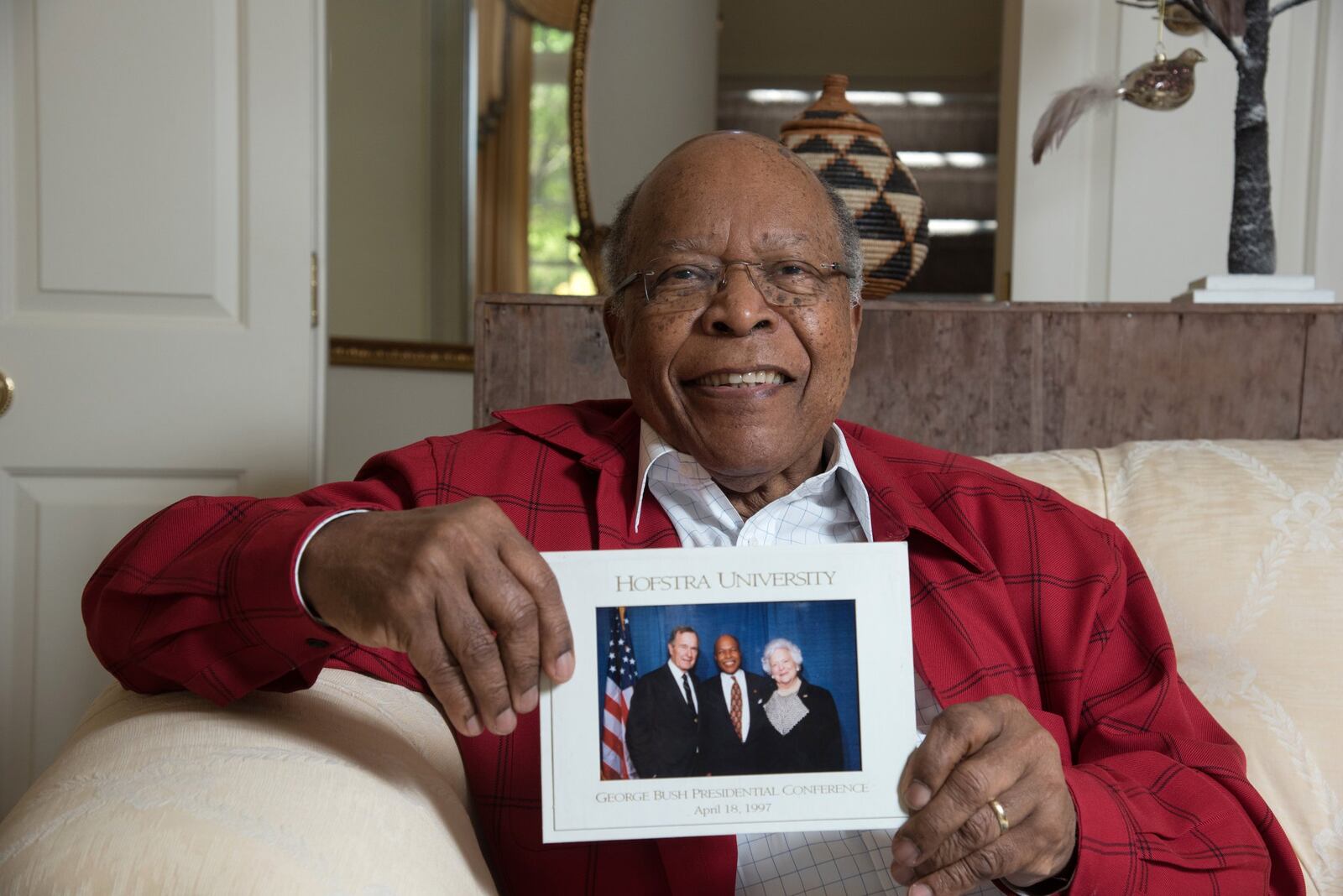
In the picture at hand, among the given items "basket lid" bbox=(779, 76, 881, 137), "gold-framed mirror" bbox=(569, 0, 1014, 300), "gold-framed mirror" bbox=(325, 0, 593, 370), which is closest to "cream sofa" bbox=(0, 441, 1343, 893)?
"basket lid" bbox=(779, 76, 881, 137)

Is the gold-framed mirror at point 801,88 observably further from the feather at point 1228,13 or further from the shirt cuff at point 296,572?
the shirt cuff at point 296,572

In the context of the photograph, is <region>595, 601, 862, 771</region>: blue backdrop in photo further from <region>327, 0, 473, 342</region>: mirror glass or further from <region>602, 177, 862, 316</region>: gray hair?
<region>327, 0, 473, 342</region>: mirror glass

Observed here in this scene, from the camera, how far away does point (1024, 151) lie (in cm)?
271

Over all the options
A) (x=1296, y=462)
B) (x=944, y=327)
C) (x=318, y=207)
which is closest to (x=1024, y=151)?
(x=944, y=327)

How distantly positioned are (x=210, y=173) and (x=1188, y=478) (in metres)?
1.69

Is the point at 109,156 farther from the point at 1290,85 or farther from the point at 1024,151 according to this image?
the point at 1290,85

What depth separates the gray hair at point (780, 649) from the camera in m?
0.94

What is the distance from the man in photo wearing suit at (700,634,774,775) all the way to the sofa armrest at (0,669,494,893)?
0.22 meters

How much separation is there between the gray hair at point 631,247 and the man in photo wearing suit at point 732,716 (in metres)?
0.58

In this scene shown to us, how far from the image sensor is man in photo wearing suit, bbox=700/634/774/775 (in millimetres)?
925

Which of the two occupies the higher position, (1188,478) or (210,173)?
(210,173)

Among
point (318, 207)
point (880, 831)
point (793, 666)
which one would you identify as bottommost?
point (880, 831)

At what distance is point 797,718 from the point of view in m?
0.93

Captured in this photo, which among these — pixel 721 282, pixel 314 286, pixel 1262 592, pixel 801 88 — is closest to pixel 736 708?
pixel 721 282
